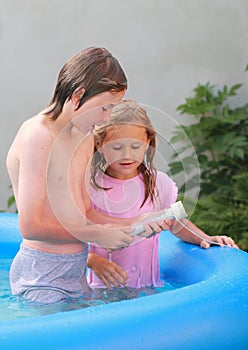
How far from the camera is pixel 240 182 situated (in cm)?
466

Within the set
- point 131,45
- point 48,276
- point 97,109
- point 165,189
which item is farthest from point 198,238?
point 131,45

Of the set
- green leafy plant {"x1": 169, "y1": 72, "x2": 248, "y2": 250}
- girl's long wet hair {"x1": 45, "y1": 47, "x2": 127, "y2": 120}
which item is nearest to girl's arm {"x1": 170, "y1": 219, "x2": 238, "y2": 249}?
girl's long wet hair {"x1": 45, "y1": 47, "x2": 127, "y2": 120}

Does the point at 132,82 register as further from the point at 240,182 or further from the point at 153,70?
the point at 240,182

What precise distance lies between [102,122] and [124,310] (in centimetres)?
56

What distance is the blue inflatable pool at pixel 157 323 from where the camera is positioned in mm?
1847

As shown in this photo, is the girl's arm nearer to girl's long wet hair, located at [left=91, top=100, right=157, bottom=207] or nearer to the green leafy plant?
girl's long wet hair, located at [left=91, top=100, right=157, bottom=207]

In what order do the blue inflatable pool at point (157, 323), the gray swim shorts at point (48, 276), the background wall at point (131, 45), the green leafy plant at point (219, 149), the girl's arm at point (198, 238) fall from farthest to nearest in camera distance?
the background wall at point (131, 45) < the green leafy plant at point (219, 149) < the girl's arm at point (198, 238) < the gray swim shorts at point (48, 276) < the blue inflatable pool at point (157, 323)

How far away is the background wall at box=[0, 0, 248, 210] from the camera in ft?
16.6

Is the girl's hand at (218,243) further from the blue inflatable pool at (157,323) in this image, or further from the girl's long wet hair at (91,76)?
the girl's long wet hair at (91,76)

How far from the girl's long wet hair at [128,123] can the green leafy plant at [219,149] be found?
2.21 m

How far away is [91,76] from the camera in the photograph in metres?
2.22

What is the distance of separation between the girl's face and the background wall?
2.91 meters

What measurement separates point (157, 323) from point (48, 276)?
52 cm

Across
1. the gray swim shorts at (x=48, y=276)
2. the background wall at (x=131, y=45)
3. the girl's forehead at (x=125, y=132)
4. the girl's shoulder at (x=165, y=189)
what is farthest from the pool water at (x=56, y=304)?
the background wall at (x=131, y=45)
